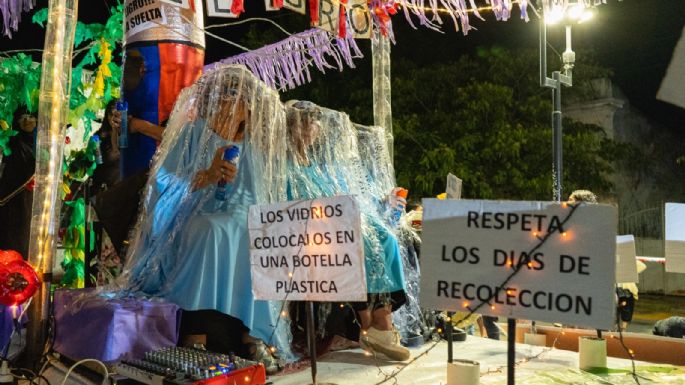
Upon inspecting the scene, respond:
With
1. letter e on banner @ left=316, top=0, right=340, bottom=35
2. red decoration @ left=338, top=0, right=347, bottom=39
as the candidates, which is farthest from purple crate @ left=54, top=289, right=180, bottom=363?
red decoration @ left=338, top=0, right=347, bottom=39

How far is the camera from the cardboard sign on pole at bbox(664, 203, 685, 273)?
13.4 feet

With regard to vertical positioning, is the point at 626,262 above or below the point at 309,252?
below

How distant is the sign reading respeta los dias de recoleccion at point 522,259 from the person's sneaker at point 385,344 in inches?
55.4

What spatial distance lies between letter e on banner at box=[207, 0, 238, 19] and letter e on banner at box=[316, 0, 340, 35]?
74 centimetres

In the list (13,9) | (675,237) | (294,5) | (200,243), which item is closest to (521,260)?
(200,243)

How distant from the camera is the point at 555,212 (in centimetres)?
246

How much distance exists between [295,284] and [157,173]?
1.54 meters

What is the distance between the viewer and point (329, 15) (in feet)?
16.4

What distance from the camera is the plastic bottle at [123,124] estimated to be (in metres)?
4.89

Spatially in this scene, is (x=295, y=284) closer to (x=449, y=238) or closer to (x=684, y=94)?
(x=449, y=238)

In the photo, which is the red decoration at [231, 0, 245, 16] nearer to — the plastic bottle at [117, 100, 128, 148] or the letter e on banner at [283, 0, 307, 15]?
the letter e on banner at [283, 0, 307, 15]

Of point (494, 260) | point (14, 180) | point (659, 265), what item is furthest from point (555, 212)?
point (659, 265)

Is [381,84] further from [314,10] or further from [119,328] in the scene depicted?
[119,328]

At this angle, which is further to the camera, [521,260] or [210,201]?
[210,201]
